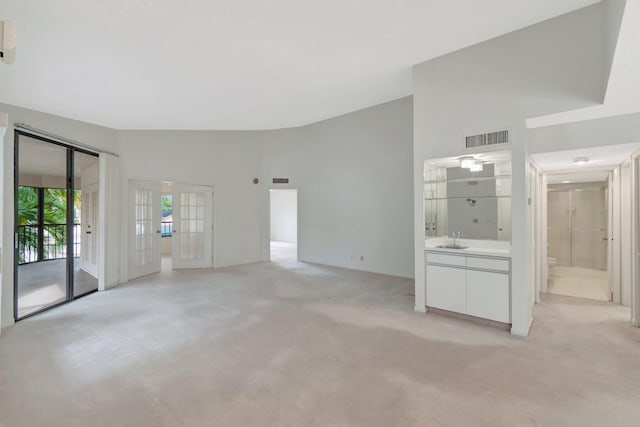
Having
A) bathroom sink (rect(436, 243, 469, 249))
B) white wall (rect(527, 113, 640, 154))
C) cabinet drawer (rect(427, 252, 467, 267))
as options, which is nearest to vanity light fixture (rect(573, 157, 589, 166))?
white wall (rect(527, 113, 640, 154))

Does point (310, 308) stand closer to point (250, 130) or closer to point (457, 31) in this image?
point (457, 31)

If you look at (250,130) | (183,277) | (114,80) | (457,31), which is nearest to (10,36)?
(114,80)

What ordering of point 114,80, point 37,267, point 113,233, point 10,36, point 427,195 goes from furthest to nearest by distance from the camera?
point 37,267, point 113,233, point 427,195, point 114,80, point 10,36

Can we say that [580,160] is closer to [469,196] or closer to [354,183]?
[469,196]

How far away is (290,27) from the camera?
2971 mm

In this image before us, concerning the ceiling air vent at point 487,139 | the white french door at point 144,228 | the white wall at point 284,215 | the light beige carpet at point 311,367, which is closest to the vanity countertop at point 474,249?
the light beige carpet at point 311,367

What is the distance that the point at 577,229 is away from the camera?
24.0 ft

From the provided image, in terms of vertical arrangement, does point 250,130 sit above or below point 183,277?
above

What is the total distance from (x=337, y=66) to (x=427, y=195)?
2.05 metres

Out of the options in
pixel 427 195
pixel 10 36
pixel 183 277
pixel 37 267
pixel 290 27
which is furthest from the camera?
pixel 37 267

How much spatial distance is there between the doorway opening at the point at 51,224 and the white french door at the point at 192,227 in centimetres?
150

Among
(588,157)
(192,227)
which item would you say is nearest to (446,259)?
(588,157)

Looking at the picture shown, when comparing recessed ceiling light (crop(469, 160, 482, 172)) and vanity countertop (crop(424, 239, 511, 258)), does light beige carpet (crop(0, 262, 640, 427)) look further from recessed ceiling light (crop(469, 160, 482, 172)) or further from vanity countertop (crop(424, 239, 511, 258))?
recessed ceiling light (crop(469, 160, 482, 172))

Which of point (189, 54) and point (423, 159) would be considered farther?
point (423, 159)
